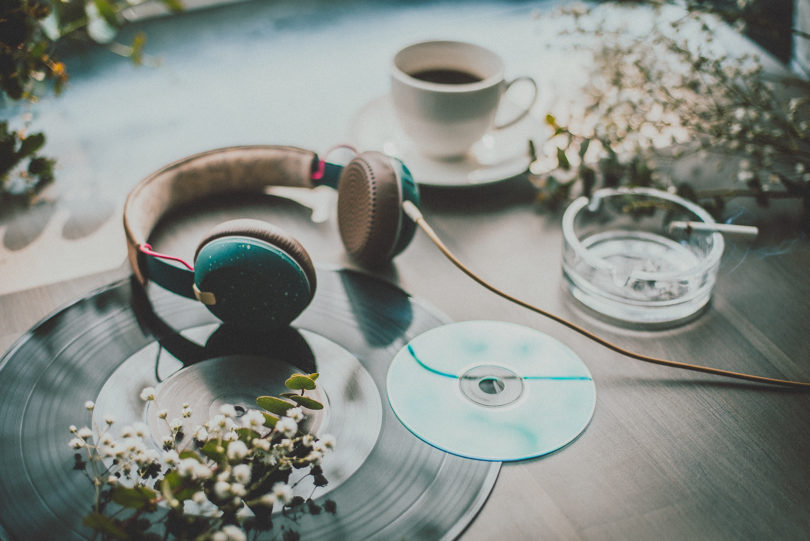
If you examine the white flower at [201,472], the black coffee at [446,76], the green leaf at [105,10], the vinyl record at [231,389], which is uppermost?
the green leaf at [105,10]

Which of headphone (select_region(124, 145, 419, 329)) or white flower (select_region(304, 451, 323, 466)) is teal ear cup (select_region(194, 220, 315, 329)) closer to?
headphone (select_region(124, 145, 419, 329))

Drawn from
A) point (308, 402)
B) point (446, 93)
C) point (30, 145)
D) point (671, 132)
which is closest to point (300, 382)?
point (308, 402)

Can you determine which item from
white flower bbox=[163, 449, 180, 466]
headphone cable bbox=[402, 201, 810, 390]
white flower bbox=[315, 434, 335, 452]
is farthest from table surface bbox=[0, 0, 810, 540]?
white flower bbox=[163, 449, 180, 466]

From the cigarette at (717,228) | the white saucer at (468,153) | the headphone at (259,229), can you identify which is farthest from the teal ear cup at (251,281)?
the cigarette at (717,228)

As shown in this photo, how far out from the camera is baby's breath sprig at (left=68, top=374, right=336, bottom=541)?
0.47 metres

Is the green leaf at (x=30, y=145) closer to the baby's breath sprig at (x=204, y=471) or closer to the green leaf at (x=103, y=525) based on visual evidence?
the baby's breath sprig at (x=204, y=471)

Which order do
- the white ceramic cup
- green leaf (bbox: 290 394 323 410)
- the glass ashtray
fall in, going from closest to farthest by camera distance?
green leaf (bbox: 290 394 323 410) < the glass ashtray < the white ceramic cup

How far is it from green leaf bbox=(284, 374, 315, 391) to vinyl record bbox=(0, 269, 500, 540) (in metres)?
0.03

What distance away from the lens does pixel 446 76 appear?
2.88ft

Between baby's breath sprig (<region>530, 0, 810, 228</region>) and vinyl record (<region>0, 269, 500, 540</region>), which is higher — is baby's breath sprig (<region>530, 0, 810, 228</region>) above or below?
above

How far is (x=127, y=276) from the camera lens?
2.35ft

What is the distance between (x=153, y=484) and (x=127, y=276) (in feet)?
0.90

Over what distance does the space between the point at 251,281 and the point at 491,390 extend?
0.77 feet

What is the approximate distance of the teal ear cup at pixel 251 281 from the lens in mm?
587
